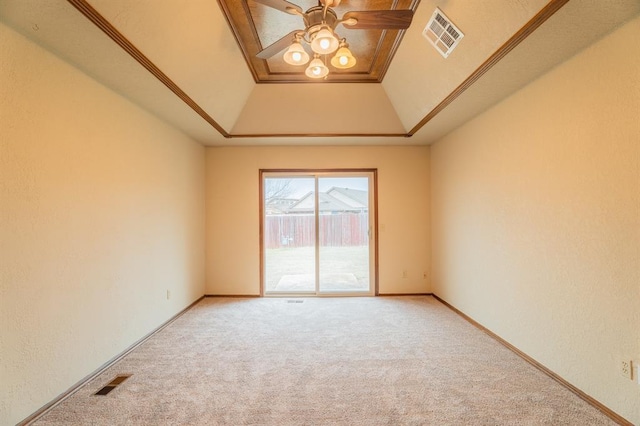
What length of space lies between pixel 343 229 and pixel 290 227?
0.85 meters

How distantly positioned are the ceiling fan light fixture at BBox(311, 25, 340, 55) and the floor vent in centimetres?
278

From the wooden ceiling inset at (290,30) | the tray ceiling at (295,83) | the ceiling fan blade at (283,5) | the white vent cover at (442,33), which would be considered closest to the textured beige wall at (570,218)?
the tray ceiling at (295,83)

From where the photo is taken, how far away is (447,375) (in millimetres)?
2254

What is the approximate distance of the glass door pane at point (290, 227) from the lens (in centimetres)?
463

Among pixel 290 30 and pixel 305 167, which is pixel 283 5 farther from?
pixel 305 167

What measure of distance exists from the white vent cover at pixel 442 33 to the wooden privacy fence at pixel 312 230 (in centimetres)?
270

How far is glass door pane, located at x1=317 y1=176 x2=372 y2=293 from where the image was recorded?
463cm

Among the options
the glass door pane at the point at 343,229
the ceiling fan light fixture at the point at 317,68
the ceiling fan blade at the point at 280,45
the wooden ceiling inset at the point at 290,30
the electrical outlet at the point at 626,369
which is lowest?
the electrical outlet at the point at 626,369

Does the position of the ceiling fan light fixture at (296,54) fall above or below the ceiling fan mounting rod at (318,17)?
below

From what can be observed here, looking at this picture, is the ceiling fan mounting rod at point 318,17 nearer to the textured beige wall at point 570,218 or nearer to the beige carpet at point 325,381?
the textured beige wall at point 570,218

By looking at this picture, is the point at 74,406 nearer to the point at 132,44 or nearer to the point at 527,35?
the point at 132,44

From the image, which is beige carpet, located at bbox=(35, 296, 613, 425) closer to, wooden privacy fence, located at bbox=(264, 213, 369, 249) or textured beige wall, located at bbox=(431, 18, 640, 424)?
textured beige wall, located at bbox=(431, 18, 640, 424)

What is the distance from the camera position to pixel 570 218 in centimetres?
208

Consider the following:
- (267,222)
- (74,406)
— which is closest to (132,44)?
(74,406)
